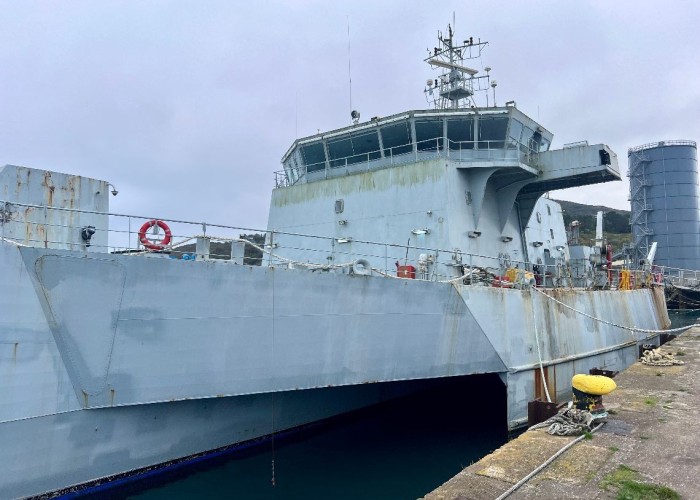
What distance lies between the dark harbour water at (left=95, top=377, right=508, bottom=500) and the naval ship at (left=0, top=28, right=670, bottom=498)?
0.40 meters

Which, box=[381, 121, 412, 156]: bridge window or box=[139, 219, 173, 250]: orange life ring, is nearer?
box=[139, 219, 173, 250]: orange life ring

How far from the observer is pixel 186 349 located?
7250mm

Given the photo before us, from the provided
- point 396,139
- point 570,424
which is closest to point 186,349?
point 570,424

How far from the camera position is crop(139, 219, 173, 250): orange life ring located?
7340mm

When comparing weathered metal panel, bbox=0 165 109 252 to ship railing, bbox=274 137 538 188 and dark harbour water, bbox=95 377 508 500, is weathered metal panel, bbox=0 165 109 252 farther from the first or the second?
ship railing, bbox=274 137 538 188

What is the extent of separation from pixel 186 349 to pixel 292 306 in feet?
5.65

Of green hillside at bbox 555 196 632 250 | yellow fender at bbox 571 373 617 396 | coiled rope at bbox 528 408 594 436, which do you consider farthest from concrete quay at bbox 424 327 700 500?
green hillside at bbox 555 196 632 250

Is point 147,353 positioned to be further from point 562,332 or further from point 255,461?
point 562,332

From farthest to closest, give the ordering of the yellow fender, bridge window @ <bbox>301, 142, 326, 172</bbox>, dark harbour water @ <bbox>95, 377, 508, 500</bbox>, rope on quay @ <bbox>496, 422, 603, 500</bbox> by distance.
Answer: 1. bridge window @ <bbox>301, 142, 326, 172</bbox>
2. dark harbour water @ <bbox>95, 377, 508, 500</bbox>
3. the yellow fender
4. rope on quay @ <bbox>496, 422, 603, 500</bbox>

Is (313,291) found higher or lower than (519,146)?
lower

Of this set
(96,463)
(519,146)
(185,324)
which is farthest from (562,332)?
(96,463)

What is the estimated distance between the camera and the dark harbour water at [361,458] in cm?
820

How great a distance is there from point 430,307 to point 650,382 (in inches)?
189

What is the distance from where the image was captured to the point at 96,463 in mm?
7078
